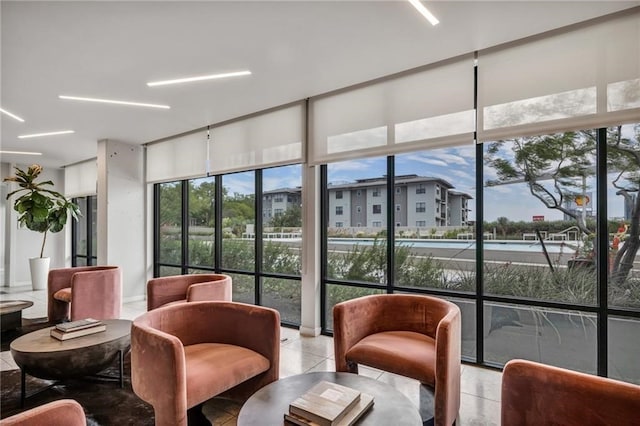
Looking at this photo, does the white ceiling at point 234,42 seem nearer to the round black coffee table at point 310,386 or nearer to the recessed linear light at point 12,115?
the recessed linear light at point 12,115

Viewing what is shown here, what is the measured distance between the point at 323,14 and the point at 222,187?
3711 millimetres

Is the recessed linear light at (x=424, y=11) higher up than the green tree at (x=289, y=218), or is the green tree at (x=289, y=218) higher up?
the recessed linear light at (x=424, y=11)

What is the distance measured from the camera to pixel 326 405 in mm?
1578

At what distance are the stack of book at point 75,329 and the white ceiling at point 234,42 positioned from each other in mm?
2402

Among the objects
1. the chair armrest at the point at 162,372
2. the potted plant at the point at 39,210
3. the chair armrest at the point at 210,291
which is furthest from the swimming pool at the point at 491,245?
the potted plant at the point at 39,210

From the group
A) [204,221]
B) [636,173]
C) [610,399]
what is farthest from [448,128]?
[204,221]

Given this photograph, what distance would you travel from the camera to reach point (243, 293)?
527cm

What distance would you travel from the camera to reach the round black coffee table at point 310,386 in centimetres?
159

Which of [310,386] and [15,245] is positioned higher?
[15,245]

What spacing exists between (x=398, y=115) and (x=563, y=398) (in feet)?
9.14

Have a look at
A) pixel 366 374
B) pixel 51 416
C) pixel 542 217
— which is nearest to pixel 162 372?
pixel 51 416

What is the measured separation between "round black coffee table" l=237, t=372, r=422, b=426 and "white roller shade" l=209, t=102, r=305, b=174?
9.42 feet

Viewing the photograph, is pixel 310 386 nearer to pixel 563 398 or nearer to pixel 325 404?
pixel 325 404

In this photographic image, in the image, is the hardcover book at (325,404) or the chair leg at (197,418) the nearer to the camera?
the hardcover book at (325,404)
